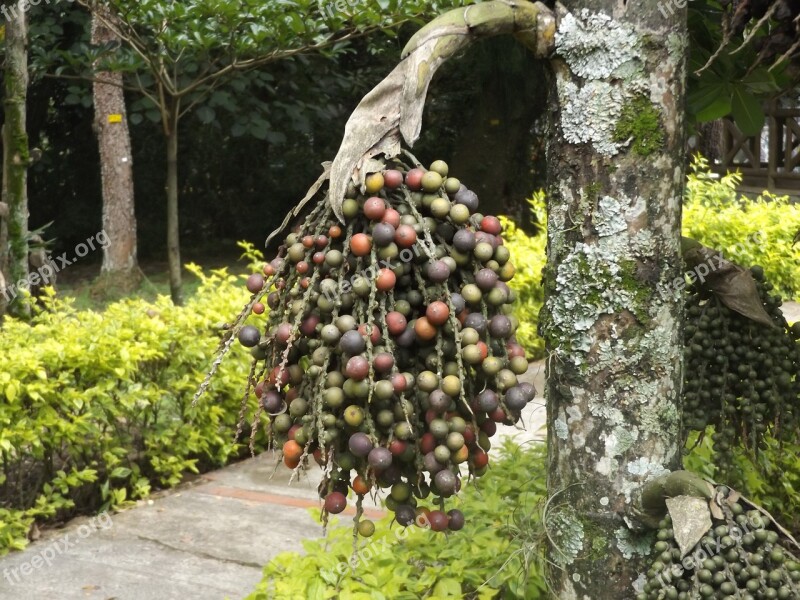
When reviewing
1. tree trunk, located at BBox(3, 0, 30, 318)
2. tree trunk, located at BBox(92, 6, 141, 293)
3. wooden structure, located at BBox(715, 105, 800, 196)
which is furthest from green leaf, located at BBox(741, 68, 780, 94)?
wooden structure, located at BBox(715, 105, 800, 196)

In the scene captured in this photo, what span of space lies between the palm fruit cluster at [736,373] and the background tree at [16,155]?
14.2 ft

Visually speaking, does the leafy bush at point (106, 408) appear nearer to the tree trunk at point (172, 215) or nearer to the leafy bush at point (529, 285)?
the tree trunk at point (172, 215)

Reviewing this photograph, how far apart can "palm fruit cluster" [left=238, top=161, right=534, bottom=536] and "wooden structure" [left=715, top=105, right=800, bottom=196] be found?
10772 mm

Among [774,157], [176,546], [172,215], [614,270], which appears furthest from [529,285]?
[774,157]

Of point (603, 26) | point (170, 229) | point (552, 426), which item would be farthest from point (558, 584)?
point (170, 229)

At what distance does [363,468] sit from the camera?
152cm

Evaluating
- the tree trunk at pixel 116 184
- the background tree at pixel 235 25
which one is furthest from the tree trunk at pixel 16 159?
the tree trunk at pixel 116 184

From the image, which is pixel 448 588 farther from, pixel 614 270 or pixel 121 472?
pixel 121 472

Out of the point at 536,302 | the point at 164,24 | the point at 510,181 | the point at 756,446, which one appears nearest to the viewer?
the point at 756,446

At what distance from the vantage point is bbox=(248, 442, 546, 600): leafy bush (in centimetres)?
234

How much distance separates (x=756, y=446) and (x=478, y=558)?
0.82 meters

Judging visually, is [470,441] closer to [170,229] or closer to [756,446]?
[756,446]

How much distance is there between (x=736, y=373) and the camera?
2.14 m

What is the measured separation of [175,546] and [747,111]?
293 centimetres
